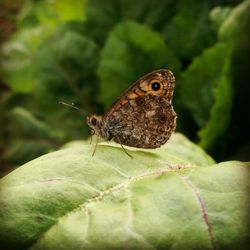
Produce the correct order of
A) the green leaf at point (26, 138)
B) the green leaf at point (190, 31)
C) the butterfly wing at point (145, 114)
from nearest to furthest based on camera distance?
the butterfly wing at point (145, 114)
the green leaf at point (190, 31)
the green leaf at point (26, 138)

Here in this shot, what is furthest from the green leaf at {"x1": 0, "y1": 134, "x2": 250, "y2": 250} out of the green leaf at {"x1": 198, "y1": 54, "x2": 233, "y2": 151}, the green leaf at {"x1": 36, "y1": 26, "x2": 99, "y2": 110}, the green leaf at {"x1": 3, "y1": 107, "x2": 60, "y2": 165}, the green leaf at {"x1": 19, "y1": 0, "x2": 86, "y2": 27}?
the green leaf at {"x1": 19, "y1": 0, "x2": 86, "y2": 27}

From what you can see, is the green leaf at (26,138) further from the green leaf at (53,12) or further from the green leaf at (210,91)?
the green leaf at (210,91)

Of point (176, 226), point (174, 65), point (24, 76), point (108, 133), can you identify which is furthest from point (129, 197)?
point (24, 76)

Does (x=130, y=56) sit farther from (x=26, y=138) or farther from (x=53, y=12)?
(x=53, y=12)

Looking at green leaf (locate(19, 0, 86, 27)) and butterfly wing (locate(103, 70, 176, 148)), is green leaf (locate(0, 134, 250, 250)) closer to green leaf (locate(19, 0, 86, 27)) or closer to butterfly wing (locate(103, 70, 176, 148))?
butterfly wing (locate(103, 70, 176, 148))

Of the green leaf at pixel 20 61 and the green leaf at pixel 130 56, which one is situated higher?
the green leaf at pixel 130 56

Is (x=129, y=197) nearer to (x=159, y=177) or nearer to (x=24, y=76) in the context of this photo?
(x=159, y=177)

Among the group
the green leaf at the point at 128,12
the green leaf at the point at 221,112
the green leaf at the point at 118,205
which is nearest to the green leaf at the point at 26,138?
the green leaf at the point at 128,12
